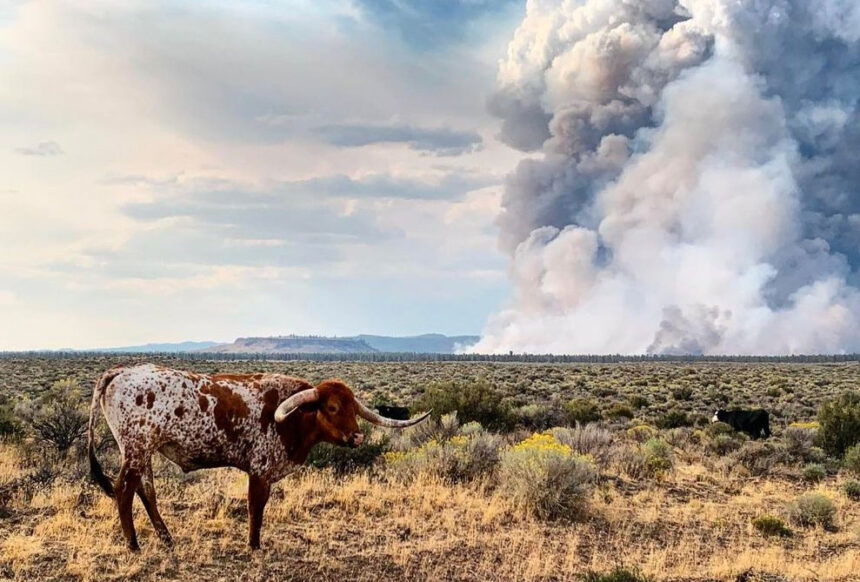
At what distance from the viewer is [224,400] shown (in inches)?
285

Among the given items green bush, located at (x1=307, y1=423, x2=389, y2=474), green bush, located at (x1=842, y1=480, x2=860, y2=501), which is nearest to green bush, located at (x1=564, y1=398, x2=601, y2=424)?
green bush, located at (x1=842, y1=480, x2=860, y2=501)

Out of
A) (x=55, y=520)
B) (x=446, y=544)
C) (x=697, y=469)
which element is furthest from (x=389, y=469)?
(x=697, y=469)

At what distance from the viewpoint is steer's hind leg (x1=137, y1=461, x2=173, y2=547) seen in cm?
722

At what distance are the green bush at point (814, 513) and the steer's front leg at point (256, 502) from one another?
7.48 m

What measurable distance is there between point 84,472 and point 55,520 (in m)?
2.39

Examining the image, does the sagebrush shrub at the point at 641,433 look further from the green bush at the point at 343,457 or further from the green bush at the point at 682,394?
the green bush at the point at 682,394

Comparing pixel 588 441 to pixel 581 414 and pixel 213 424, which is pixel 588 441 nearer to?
pixel 581 414

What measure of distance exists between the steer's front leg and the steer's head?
0.74 m

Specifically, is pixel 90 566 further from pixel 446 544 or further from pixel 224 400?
pixel 446 544

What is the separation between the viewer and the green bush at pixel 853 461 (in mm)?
13531

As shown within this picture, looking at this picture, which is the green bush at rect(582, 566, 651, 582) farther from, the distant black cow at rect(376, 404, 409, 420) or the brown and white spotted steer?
the distant black cow at rect(376, 404, 409, 420)

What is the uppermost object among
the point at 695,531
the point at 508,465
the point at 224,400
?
the point at 224,400

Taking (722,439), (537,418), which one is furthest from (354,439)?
(537,418)

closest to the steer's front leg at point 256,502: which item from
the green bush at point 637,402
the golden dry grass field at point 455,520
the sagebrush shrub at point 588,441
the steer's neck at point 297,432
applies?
the golden dry grass field at point 455,520
